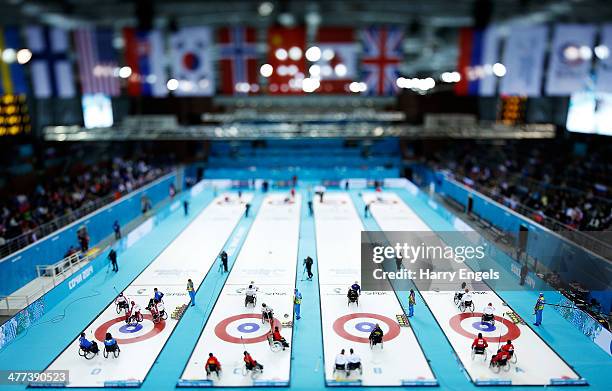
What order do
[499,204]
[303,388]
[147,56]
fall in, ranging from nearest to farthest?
1. [303,388]
2. [147,56]
3. [499,204]

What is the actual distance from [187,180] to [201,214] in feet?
39.7

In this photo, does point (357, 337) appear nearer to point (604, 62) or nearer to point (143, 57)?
point (143, 57)

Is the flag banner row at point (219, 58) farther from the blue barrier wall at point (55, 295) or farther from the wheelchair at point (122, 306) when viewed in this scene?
Result: the wheelchair at point (122, 306)

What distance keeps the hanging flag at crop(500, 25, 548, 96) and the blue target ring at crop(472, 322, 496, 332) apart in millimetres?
13559

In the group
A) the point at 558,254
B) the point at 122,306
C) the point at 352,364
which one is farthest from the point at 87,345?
the point at 558,254

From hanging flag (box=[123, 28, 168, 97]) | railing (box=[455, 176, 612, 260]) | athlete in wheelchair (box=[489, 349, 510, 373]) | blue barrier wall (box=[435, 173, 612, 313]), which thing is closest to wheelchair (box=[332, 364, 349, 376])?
athlete in wheelchair (box=[489, 349, 510, 373])

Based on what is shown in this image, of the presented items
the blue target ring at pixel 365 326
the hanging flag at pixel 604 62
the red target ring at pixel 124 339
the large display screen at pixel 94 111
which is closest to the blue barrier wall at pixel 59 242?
the red target ring at pixel 124 339

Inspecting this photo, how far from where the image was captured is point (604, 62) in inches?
938

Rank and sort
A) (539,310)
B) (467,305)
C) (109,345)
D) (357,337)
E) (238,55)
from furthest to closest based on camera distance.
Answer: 1. (238,55)
2. (467,305)
3. (539,310)
4. (357,337)
5. (109,345)

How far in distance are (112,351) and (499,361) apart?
12359 millimetres

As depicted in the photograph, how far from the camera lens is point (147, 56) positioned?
23.5 m

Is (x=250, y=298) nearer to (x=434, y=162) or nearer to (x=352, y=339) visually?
(x=352, y=339)

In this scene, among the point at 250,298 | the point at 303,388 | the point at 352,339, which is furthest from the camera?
the point at 250,298

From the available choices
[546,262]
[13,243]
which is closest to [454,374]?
[546,262]
